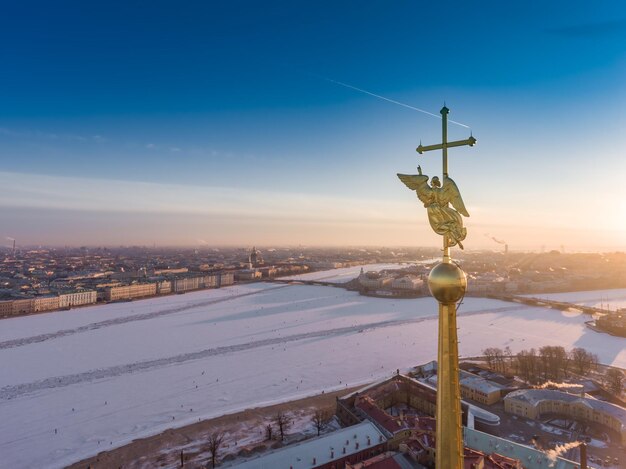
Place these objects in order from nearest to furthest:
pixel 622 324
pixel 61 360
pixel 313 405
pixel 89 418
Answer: pixel 89 418 < pixel 313 405 < pixel 61 360 < pixel 622 324

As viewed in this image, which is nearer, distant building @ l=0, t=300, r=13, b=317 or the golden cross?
the golden cross

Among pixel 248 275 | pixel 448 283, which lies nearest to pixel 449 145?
pixel 448 283

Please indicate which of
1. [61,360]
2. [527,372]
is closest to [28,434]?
[61,360]

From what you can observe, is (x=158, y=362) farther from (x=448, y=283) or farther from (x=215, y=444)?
(x=448, y=283)

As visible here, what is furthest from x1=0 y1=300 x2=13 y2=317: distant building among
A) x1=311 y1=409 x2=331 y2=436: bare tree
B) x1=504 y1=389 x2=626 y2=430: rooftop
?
x1=504 y1=389 x2=626 y2=430: rooftop

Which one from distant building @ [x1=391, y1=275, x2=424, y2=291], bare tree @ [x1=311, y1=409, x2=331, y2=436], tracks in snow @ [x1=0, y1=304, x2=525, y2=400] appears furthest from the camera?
distant building @ [x1=391, y1=275, x2=424, y2=291]

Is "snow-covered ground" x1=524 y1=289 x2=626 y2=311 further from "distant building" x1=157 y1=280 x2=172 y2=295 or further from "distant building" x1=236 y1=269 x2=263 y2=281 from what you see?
"distant building" x1=157 y1=280 x2=172 y2=295

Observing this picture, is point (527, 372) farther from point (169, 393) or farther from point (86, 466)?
point (86, 466)
